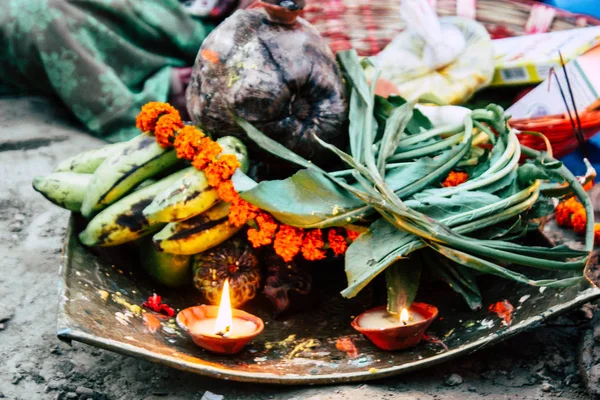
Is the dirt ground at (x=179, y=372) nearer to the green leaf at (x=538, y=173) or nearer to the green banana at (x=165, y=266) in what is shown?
the green banana at (x=165, y=266)

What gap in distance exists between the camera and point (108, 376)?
1.73m

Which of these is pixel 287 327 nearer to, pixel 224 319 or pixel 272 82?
pixel 224 319

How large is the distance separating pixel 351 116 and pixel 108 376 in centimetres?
106

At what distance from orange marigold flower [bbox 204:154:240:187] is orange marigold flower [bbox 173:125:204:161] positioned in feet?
0.33

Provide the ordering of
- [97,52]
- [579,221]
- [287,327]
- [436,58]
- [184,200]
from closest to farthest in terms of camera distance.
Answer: [184,200] → [287,327] → [579,221] → [436,58] → [97,52]

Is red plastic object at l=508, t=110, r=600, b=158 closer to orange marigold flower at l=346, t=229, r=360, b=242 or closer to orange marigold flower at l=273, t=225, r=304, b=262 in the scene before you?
orange marigold flower at l=346, t=229, r=360, b=242

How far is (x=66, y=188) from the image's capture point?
208 centimetres

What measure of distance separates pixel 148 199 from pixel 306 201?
494 mm

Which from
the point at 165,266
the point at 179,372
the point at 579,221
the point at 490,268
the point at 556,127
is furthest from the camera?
the point at 556,127

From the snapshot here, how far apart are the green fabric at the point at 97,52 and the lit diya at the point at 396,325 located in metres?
1.84

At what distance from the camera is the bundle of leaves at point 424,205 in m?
1.67

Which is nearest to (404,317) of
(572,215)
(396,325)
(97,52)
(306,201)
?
(396,325)

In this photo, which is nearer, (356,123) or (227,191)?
(227,191)

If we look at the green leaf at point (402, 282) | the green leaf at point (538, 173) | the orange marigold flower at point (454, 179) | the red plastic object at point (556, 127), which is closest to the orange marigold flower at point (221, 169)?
the green leaf at point (402, 282)
